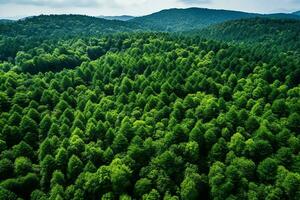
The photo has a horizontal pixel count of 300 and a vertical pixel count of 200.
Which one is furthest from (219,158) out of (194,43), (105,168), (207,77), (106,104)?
(194,43)

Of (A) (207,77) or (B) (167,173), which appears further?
(A) (207,77)

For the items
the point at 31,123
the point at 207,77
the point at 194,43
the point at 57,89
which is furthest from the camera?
the point at 194,43

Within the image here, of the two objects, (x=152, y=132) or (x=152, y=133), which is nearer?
(x=152, y=133)

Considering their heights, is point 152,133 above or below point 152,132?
below

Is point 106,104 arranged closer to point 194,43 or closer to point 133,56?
point 133,56

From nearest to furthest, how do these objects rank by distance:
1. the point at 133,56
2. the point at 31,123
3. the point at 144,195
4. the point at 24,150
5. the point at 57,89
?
the point at 144,195 → the point at 24,150 → the point at 31,123 → the point at 57,89 → the point at 133,56

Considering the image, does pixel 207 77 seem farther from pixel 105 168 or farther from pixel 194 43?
pixel 105 168

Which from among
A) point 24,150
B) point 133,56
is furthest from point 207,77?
point 24,150
